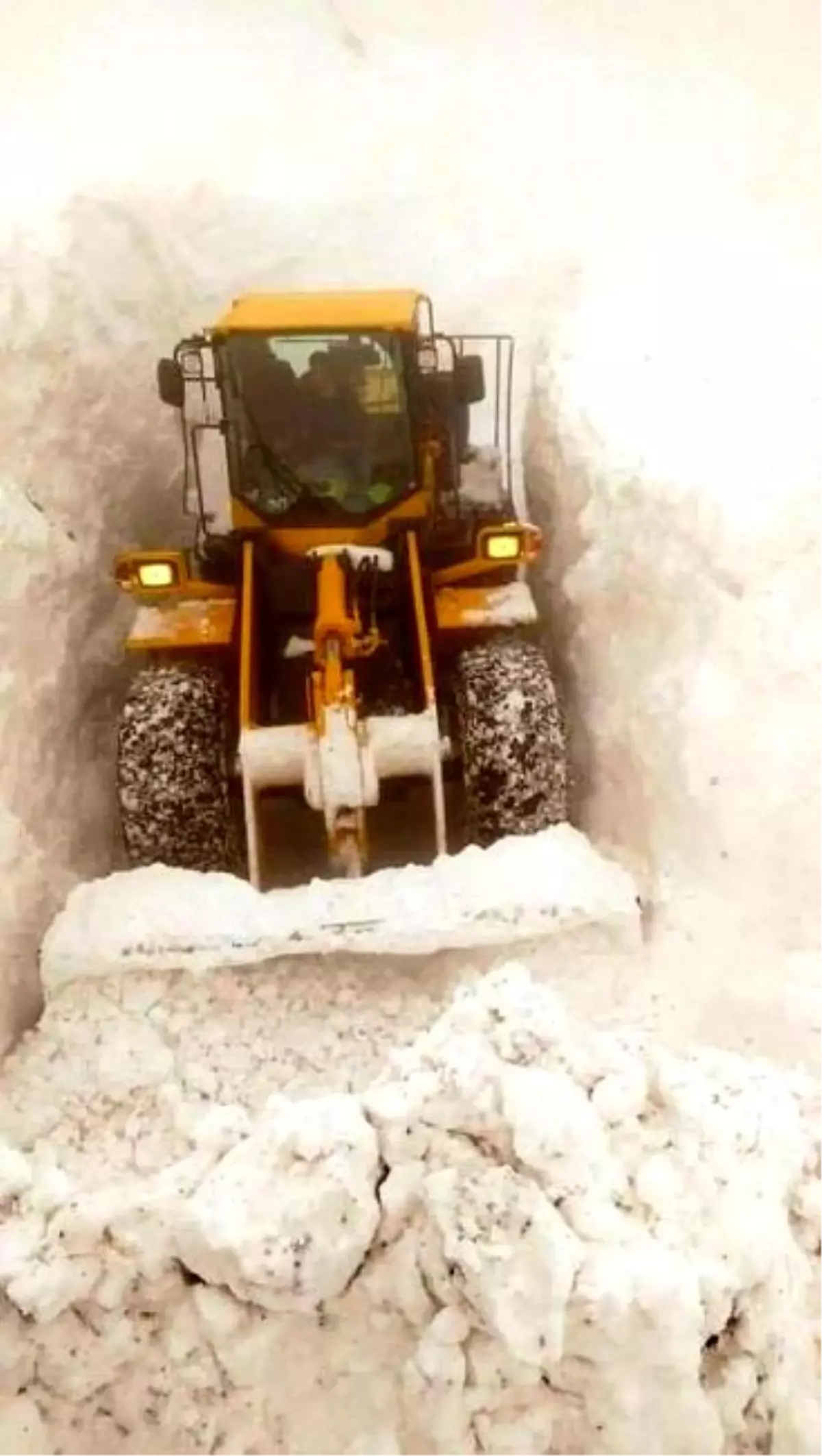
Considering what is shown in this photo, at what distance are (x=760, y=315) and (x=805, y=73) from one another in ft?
7.90

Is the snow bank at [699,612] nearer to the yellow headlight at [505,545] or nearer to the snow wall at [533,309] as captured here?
the snow wall at [533,309]

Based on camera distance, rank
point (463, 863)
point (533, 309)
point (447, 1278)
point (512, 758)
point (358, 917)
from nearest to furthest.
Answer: point (447, 1278) < point (358, 917) < point (463, 863) < point (512, 758) < point (533, 309)

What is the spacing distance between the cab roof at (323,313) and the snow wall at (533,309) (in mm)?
701

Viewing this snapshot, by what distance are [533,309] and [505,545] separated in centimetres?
235

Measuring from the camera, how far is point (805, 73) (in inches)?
262

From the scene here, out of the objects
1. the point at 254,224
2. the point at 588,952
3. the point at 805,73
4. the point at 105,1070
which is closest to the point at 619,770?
the point at 588,952

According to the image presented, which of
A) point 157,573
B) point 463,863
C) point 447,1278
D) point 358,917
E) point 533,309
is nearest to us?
point 447,1278

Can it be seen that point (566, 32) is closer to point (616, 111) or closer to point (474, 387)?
point (616, 111)

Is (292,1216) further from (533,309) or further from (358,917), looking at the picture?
(533,309)

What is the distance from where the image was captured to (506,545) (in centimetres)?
412

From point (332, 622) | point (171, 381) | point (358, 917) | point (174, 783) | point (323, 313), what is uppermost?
point (323, 313)

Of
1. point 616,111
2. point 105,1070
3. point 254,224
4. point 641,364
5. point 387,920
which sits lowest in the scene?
point 105,1070

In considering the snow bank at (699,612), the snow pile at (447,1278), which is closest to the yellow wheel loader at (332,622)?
the snow bank at (699,612)

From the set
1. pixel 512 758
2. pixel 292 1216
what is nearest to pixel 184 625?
pixel 512 758
